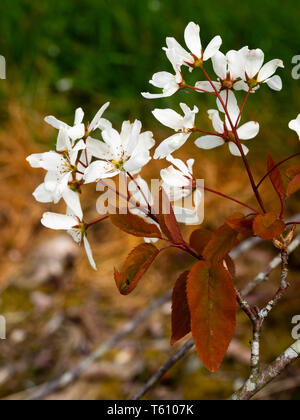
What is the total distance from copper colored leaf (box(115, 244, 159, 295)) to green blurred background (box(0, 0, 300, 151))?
1589 millimetres

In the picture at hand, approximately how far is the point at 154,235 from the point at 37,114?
70.7 inches

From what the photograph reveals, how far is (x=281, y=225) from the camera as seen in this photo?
A: 0.51 meters

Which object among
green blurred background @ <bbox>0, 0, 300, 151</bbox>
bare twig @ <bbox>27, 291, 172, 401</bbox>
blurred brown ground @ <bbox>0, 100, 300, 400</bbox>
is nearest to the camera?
Answer: bare twig @ <bbox>27, 291, 172, 401</bbox>

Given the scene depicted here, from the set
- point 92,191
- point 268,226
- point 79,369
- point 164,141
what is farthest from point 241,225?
point 92,191

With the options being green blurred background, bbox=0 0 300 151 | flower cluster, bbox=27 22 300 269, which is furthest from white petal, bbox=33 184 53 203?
green blurred background, bbox=0 0 300 151

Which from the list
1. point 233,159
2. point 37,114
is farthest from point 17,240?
point 233,159

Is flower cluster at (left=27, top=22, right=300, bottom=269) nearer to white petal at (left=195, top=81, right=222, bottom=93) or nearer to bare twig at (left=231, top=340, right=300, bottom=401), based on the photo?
white petal at (left=195, top=81, right=222, bottom=93)

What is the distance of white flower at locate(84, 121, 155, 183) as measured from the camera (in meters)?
0.55

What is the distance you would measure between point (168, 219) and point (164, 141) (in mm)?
93

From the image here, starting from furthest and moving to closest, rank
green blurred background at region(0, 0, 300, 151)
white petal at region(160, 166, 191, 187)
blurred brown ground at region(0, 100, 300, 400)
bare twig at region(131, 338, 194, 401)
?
1. green blurred background at region(0, 0, 300, 151)
2. blurred brown ground at region(0, 100, 300, 400)
3. bare twig at region(131, 338, 194, 401)
4. white petal at region(160, 166, 191, 187)

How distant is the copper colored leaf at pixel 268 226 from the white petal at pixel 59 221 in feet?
0.77

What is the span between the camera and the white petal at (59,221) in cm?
60

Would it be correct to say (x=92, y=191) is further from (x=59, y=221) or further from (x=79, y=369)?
(x=59, y=221)
